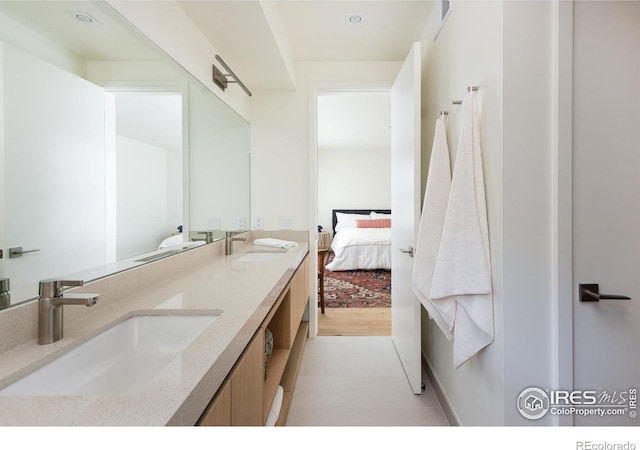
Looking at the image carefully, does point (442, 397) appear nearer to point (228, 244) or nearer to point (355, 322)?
point (355, 322)

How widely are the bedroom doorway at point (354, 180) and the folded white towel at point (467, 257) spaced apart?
5.07 ft

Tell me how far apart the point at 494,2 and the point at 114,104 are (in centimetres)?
152

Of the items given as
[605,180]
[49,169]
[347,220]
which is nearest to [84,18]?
[49,169]

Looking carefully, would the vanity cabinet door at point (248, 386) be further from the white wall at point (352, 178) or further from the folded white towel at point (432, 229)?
the white wall at point (352, 178)

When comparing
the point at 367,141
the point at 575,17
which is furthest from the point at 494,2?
the point at 367,141

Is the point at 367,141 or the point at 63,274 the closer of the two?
the point at 63,274

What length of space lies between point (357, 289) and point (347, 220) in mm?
2671

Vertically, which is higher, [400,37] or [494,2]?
[400,37]

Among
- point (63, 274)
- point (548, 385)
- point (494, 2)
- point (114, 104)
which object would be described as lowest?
point (548, 385)

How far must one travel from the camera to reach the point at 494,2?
111cm

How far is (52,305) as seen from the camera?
2.37 feet

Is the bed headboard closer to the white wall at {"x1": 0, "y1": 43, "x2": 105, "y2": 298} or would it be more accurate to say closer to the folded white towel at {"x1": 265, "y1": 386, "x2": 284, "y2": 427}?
the folded white towel at {"x1": 265, "y1": 386, "x2": 284, "y2": 427}

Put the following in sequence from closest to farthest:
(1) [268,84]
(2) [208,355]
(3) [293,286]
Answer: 1. (2) [208,355]
2. (3) [293,286]
3. (1) [268,84]
